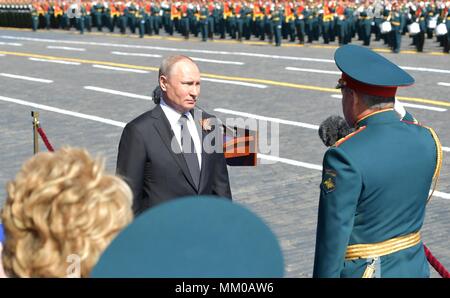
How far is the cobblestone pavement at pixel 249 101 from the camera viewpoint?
912cm

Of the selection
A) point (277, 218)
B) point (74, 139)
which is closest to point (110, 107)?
point (74, 139)

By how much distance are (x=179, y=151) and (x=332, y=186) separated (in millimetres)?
1514

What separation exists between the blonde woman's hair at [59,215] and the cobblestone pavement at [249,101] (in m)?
5.09

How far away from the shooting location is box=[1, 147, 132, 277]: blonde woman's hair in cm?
185

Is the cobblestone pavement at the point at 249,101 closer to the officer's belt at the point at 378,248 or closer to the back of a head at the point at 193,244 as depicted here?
the officer's belt at the point at 378,248

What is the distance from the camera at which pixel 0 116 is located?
51.9 feet

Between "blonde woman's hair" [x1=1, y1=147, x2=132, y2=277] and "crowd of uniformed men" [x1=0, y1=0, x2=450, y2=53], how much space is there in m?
24.1

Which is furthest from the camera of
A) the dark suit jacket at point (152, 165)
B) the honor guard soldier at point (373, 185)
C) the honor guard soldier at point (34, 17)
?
the honor guard soldier at point (34, 17)

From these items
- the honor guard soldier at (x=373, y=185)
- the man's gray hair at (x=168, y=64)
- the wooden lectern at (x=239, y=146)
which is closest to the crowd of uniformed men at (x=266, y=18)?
the wooden lectern at (x=239, y=146)

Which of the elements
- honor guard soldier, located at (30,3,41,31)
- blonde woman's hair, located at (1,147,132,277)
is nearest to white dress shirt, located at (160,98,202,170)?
blonde woman's hair, located at (1,147,132,277)

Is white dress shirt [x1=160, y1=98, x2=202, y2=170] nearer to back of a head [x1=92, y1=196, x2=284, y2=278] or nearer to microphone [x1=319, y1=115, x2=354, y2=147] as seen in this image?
microphone [x1=319, y1=115, x2=354, y2=147]

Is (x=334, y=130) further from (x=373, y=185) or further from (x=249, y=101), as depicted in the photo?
(x=249, y=101)
